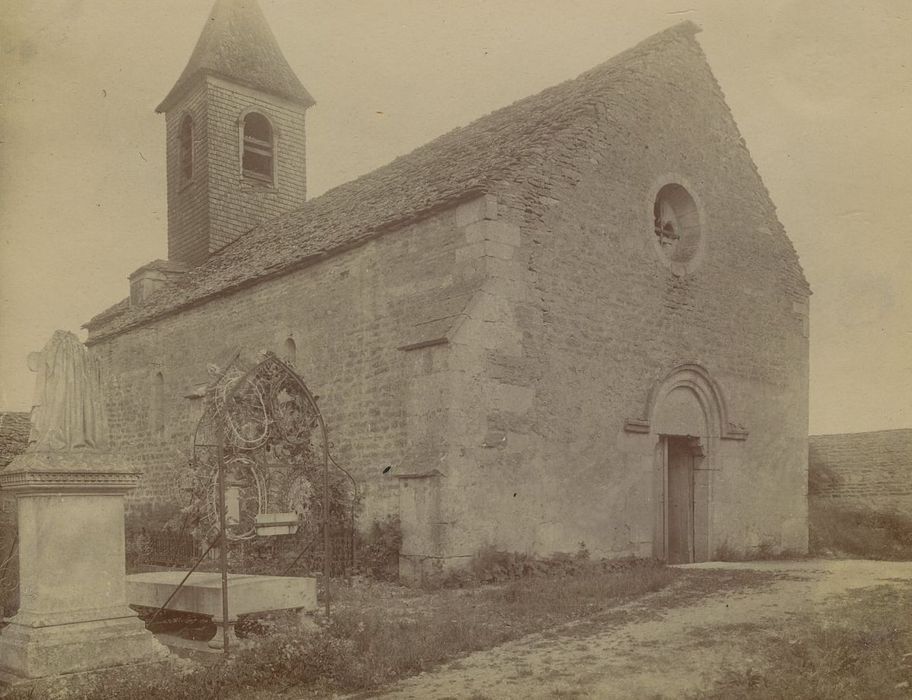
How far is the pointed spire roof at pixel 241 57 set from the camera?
22047 millimetres

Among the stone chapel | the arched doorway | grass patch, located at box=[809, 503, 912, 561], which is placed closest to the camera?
the stone chapel

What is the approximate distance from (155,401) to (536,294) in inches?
419

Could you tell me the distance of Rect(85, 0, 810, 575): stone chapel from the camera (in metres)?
11.3

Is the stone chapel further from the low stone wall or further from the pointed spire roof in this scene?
the low stone wall

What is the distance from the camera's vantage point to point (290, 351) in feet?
49.5

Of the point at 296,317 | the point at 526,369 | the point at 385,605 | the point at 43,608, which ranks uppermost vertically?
the point at 296,317

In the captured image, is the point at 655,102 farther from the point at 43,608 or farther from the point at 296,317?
the point at 43,608

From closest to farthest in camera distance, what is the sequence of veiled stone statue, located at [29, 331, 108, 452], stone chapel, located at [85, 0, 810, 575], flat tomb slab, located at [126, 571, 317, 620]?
veiled stone statue, located at [29, 331, 108, 452] → flat tomb slab, located at [126, 571, 317, 620] → stone chapel, located at [85, 0, 810, 575]

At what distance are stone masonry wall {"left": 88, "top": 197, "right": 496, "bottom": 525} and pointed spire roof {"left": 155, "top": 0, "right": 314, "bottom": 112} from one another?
7653mm

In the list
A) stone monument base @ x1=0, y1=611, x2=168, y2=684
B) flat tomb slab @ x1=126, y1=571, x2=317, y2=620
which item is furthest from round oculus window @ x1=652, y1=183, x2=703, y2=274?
stone monument base @ x1=0, y1=611, x2=168, y2=684

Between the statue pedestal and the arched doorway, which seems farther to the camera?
the arched doorway

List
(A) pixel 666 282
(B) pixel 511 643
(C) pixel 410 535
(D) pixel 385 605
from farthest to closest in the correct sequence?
(A) pixel 666 282 < (C) pixel 410 535 < (D) pixel 385 605 < (B) pixel 511 643

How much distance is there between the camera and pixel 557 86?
1560 cm

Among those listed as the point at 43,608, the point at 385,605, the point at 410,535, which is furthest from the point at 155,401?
the point at 43,608
